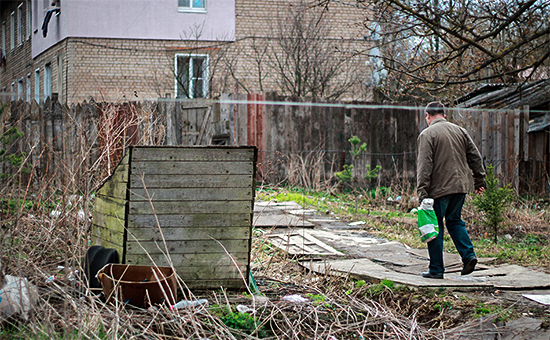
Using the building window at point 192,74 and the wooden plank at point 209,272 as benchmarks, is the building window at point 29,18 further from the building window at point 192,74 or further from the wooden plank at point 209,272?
the wooden plank at point 209,272

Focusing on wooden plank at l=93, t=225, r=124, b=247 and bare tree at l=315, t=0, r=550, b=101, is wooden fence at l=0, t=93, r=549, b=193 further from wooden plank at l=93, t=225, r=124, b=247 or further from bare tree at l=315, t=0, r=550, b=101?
wooden plank at l=93, t=225, r=124, b=247

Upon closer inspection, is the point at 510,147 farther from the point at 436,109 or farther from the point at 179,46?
the point at 179,46

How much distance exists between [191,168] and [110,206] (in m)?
0.79

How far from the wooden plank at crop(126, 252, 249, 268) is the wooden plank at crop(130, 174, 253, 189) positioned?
0.55 m

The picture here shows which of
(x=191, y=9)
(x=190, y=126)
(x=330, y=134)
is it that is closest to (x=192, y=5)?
(x=191, y=9)

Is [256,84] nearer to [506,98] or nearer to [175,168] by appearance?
[506,98]

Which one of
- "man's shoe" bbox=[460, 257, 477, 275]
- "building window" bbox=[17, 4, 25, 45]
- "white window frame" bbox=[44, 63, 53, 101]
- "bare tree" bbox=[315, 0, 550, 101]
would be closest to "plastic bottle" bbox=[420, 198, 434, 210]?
"man's shoe" bbox=[460, 257, 477, 275]

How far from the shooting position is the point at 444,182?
211 inches

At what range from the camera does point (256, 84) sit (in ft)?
64.3

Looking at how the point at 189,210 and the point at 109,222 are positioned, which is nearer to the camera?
the point at 189,210

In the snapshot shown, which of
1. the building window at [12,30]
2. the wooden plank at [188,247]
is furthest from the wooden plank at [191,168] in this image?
the building window at [12,30]

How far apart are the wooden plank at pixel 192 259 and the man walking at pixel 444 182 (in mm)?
2072

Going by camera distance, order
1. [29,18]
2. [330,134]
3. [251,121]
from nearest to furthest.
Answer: [251,121] < [330,134] < [29,18]

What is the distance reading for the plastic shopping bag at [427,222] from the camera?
17.1ft
